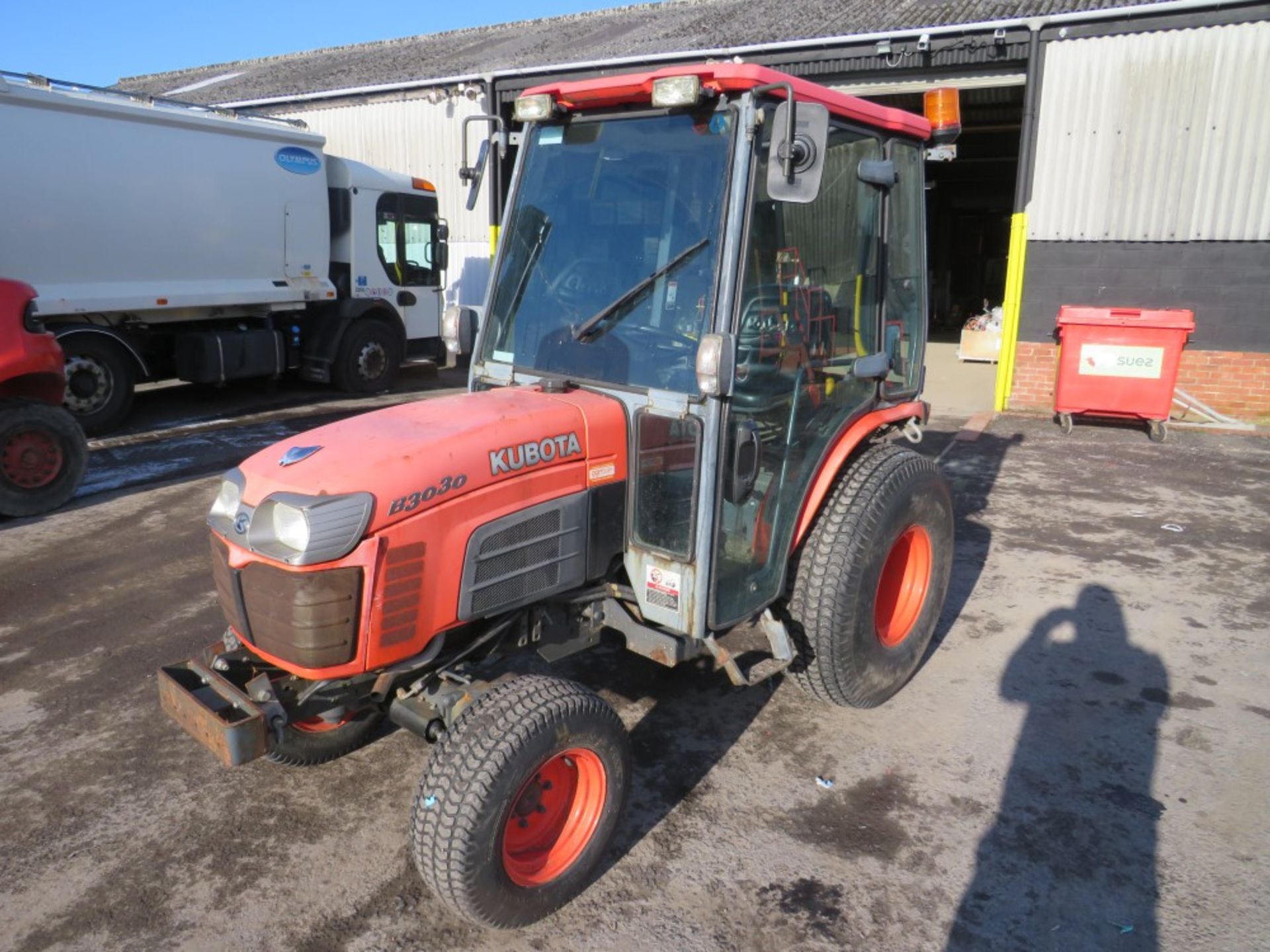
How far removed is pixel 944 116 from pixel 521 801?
3220 millimetres

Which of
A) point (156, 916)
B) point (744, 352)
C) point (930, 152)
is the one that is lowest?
point (156, 916)

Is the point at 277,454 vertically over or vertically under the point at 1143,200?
under

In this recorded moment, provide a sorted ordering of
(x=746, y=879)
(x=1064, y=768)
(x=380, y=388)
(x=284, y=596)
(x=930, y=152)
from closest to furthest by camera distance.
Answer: (x=284, y=596) < (x=746, y=879) < (x=1064, y=768) < (x=930, y=152) < (x=380, y=388)

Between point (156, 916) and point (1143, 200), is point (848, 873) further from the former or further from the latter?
point (1143, 200)

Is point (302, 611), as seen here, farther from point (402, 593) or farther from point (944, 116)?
point (944, 116)

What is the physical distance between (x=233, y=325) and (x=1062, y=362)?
931 cm

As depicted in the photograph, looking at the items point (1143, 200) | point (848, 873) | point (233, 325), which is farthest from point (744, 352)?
point (233, 325)

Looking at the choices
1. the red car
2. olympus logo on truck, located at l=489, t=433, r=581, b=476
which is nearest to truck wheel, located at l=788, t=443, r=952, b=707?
olympus logo on truck, located at l=489, t=433, r=581, b=476

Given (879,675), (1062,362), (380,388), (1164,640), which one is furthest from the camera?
(380,388)

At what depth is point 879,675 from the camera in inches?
145

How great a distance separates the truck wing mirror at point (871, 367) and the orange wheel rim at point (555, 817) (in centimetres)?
179

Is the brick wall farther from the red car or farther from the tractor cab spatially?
the red car

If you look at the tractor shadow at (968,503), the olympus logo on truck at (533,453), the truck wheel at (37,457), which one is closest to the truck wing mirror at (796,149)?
the olympus logo on truck at (533,453)

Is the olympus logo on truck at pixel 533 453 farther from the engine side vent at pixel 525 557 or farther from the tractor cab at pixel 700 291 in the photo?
the tractor cab at pixel 700 291
